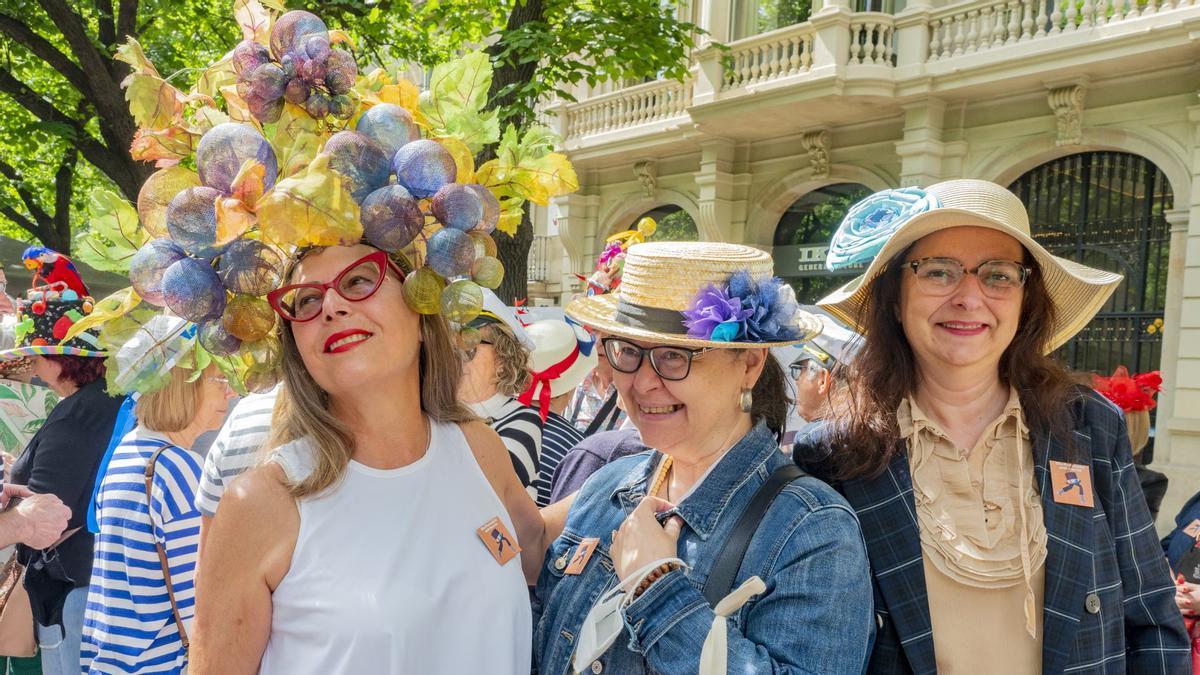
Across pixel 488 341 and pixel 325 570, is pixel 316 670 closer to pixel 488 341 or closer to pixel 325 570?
pixel 325 570

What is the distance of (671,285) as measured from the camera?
5.93 feet

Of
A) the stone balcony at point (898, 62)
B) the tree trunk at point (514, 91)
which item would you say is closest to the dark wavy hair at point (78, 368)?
the tree trunk at point (514, 91)

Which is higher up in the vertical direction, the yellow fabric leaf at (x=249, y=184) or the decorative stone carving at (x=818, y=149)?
the decorative stone carving at (x=818, y=149)

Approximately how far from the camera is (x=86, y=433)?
12.0ft

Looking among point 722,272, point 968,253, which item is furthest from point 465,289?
point 968,253

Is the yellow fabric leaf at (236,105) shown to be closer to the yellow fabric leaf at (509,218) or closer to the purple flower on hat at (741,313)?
the yellow fabric leaf at (509,218)

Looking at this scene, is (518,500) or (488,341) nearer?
(518,500)

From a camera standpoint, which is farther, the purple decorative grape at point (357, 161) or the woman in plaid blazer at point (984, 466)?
the woman in plaid blazer at point (984, 466)

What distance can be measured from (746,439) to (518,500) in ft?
2.12

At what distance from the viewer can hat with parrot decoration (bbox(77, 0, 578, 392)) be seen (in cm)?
162

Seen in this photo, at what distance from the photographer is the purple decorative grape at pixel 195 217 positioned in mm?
1609

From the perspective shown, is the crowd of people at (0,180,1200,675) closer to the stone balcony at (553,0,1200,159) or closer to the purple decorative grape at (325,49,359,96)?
the purple decorative grape at (325,49,359,96)

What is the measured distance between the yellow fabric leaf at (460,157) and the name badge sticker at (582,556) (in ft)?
2.69

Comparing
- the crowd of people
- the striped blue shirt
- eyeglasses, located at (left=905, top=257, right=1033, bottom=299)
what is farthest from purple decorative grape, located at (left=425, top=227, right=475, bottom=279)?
the striped blue shirt
